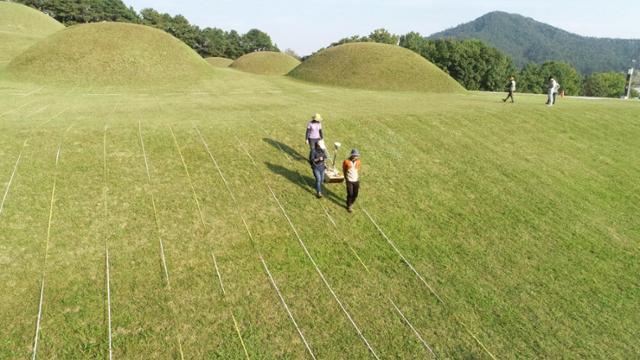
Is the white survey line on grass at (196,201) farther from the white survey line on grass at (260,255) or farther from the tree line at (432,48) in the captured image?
the tree line at (432,48)

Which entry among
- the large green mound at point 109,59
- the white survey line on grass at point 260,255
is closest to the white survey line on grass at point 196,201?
the white survey line on grass at point 260,255

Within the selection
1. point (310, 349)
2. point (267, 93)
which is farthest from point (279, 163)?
point (267, 93)

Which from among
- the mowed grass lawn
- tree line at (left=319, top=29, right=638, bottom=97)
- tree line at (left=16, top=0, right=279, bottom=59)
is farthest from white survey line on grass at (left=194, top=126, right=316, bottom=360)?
tree line at (left=16, top=0, right=279, bottom=59)

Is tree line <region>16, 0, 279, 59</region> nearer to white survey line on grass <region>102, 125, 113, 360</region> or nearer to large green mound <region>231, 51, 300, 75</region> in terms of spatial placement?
large green mound <region>231, 51, 300, 75</region>

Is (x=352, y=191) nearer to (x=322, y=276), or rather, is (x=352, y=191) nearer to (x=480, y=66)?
(x=322, y=276)

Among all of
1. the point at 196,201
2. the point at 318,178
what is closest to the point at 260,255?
the point at 196,201

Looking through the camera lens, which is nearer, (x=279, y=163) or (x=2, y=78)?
(x=279, y=163)

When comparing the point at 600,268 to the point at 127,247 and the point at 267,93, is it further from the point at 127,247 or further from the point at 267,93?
the point at 267,93
